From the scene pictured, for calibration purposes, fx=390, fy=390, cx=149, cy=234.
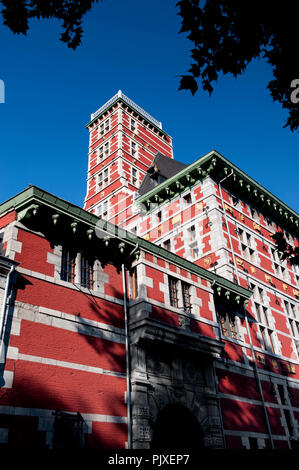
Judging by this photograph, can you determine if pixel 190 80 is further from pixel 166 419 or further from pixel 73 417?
pixel 166 419

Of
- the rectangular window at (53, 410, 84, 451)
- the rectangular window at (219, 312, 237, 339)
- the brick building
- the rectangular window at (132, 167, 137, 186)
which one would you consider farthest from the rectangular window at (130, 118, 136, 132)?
the rectangular window at (53, 410, 84, 451)

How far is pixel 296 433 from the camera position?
20.8 m

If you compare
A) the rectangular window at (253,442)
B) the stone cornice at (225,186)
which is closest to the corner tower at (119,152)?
the stone cornice at (225,186)

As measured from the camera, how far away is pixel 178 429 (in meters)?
15.2

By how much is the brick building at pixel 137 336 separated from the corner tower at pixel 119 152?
12.8m

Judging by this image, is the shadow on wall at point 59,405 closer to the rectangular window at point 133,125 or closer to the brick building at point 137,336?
the brick building at point 137,336

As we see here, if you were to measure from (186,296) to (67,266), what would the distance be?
586cm

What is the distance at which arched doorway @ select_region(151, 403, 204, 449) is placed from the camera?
1457 cm

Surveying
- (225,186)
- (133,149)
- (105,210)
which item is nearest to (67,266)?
(225,186)

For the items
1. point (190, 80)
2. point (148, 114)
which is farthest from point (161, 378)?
point (148, 114)

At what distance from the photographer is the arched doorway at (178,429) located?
1457 cm

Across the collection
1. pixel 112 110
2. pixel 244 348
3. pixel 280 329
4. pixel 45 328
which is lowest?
pixel 45 328

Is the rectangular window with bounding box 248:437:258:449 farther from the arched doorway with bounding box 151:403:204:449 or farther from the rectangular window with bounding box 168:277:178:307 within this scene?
the rectangular window with bounding box 168:277:178:307

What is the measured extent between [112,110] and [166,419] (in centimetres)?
3897
